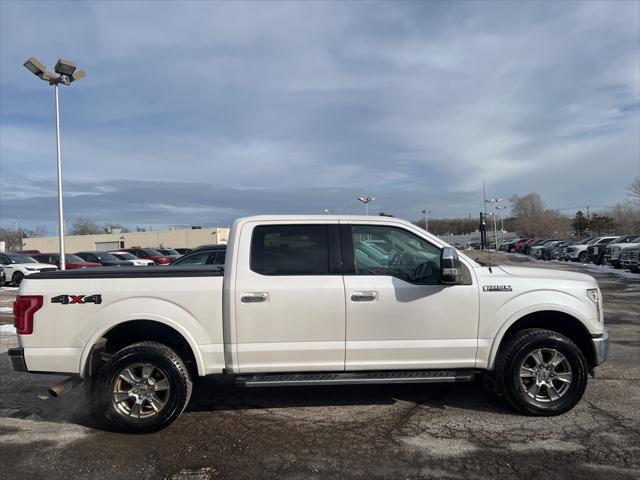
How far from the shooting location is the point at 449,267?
4.61m

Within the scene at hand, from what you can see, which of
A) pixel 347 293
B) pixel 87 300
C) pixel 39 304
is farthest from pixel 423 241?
pixel 39 304

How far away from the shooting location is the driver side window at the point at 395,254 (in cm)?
487

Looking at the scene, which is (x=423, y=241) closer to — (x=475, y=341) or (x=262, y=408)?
(x=475, y=341)

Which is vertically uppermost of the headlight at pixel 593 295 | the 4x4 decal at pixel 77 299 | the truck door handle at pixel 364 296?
the 4x4 decal at pixel 77 299

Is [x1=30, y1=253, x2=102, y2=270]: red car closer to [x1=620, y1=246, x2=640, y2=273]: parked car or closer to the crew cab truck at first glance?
the crew cab truck

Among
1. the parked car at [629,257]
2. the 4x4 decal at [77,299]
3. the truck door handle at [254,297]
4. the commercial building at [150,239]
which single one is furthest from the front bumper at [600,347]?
the commercial building at [150,239]

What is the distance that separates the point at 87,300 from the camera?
4625mm

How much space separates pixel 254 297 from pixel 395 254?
4.74 feet

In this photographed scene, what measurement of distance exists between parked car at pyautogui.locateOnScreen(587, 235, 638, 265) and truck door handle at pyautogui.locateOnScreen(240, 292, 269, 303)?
26647mm

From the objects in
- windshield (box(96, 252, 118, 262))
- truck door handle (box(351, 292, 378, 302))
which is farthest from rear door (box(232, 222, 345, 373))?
windshield (box(96, 252, 118, 262))

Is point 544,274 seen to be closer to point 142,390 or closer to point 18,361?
point 142,390

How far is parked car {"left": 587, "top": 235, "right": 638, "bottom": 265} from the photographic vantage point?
27375mm

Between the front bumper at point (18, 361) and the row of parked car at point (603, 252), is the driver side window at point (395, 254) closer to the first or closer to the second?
the front bumper at point (18, 361)

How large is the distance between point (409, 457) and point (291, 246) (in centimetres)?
214
